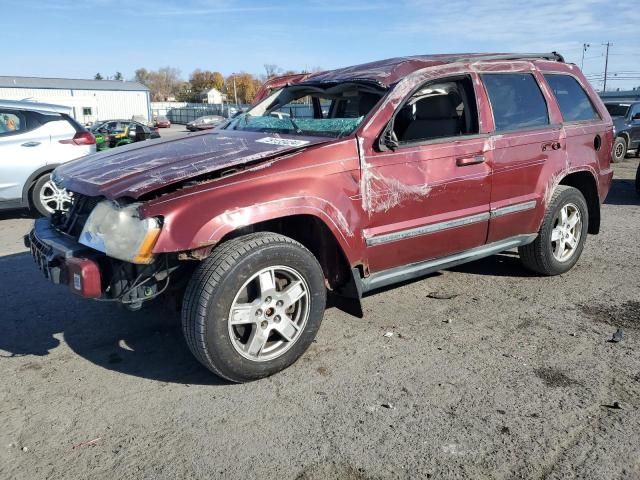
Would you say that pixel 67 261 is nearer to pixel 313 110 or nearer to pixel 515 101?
pixel 313 110

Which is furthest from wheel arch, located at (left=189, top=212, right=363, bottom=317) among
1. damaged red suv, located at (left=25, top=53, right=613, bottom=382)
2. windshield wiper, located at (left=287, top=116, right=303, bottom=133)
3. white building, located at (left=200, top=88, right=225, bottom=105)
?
white building, located at (left=200, top=88, right=225, bottom=105)

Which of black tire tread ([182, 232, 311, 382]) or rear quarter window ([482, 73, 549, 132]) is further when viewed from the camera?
rear quarter window ([482, 73, 549, 132])

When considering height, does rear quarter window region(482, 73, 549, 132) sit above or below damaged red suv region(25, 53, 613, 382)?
above

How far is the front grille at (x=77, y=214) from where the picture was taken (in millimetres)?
3430

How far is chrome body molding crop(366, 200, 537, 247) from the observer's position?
11.8ft

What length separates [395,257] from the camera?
12.3ft

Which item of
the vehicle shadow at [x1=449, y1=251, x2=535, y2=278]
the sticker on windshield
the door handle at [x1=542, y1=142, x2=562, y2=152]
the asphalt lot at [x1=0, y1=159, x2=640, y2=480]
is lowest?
the asphalt lot at [x1=0, y1=159, x2=640, y2=480]

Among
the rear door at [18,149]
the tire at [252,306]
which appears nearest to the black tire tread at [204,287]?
the tire at [252,306]

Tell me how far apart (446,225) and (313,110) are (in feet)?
5.44

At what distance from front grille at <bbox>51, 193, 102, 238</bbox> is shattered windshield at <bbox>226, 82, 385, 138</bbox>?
1.43 metres

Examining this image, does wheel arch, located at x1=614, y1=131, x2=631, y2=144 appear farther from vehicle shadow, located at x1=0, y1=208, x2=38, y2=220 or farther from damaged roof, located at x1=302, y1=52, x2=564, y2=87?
vehicle shadow, located at x1=0, y1=208, x2=38, y2=220

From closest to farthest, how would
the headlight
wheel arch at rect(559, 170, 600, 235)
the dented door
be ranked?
1. the headlight
2. the dented door
3. wheel arch at rect(559, 170, 600, 235)

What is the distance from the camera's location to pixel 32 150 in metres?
7.62

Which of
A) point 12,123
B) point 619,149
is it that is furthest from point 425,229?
point 619,149
